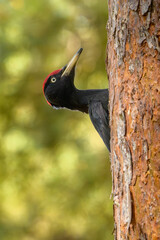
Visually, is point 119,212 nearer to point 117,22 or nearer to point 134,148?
point 134,148

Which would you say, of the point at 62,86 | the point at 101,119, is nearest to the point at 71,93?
the point at 62,86

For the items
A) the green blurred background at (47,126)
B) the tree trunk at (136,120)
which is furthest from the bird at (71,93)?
the green blurred background at (47,126)

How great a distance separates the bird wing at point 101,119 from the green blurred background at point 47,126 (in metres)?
2.07

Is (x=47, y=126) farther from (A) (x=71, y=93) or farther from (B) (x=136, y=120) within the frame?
(B) (x=136, y=120)

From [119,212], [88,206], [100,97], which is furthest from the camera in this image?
[88,206]

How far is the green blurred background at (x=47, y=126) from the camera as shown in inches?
235

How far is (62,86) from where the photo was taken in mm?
4102

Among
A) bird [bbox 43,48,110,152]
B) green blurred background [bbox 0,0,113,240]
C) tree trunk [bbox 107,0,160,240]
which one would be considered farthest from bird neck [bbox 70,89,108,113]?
green blurred background [bbox 0,0,113,240]

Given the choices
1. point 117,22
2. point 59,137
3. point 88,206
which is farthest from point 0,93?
point 117,22

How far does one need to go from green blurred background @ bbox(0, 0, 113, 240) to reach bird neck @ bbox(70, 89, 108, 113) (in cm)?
181

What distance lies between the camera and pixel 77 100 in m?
4.04

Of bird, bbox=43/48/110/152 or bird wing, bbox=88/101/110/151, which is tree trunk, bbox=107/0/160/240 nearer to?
bird wing, bbox=88/101/110/151

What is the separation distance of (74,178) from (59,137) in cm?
65

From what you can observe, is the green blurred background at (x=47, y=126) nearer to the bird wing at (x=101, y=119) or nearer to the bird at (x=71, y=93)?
the bird at (x=71, y=93)
